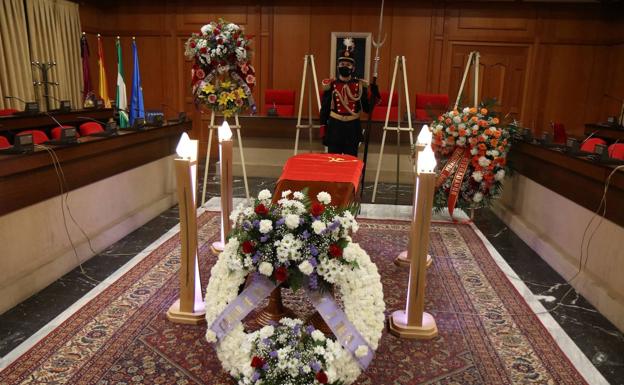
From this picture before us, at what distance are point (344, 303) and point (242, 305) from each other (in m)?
0.42

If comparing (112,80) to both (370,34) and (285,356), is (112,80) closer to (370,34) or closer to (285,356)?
(370,34)

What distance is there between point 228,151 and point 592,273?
2.46 meters

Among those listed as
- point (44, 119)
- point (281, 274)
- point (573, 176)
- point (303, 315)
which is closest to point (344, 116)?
point (573, 176)

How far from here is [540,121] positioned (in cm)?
789

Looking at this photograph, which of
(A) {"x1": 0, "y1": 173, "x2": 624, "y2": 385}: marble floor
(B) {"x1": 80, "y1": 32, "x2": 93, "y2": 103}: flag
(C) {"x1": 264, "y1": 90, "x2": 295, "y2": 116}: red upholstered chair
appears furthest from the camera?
(C) {"x1": 264, "y1": 90, "x2": 295, "y2": 116}: red upholstered chair

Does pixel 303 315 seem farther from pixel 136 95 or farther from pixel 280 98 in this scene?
pixel 280 98

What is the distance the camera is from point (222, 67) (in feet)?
13.9

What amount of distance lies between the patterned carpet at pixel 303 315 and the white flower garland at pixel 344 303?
248 millimetres

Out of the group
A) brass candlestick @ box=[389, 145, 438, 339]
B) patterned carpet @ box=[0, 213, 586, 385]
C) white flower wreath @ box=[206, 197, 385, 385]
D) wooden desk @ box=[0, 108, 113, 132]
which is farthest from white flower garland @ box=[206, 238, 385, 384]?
wooden desk @ box=[0, 108, 113, 132]

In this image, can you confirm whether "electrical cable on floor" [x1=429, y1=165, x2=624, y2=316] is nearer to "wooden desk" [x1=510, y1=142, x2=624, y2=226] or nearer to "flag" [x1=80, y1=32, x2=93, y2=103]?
"wooden desk" [x1=510, y1=142, x2=624, y2=226]

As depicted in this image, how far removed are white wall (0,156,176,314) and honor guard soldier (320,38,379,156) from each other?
1.78m

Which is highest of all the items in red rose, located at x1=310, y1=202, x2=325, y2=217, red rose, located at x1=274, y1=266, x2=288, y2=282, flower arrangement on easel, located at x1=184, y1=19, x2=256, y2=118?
flower arrangement on easel, located at x1=184, y1=19, x2=256, y2=118

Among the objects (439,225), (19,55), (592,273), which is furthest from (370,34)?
(592,273)

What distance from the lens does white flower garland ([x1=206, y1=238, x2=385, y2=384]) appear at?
1832 millimetres
